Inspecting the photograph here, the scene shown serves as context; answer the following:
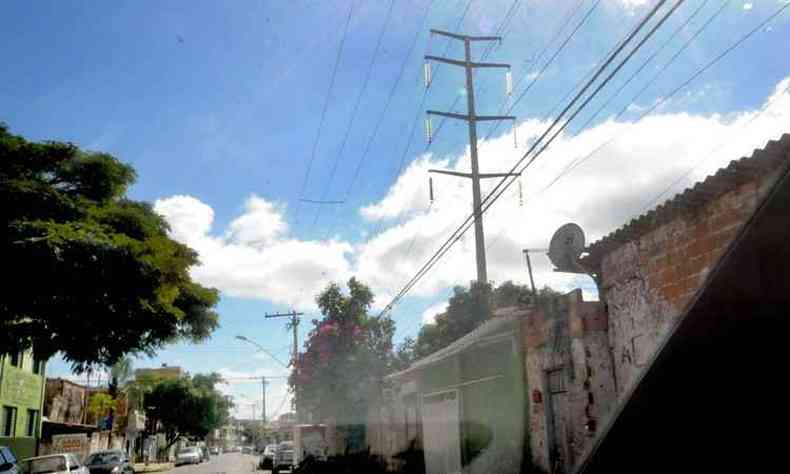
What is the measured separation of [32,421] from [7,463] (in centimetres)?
1780

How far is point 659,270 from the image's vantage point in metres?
8.44

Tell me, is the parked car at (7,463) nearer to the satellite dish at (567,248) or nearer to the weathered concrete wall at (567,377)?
the weathered concrete wall at (567,377)

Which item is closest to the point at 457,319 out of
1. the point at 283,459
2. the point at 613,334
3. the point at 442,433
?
the point at 283,459

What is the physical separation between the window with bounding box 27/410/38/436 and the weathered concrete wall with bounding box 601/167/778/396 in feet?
97.6

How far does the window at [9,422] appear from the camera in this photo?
90.8ft

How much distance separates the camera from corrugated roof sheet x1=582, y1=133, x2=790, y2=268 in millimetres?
6668

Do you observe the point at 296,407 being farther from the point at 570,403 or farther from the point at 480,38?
the point at 570,403

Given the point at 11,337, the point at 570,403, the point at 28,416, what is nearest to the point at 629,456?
the point at 570,403

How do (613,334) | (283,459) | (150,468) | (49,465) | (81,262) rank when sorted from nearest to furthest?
(613,334) < (81,262) < (49,465) < (283,459) < (150,468)

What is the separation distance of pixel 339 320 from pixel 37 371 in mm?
16325

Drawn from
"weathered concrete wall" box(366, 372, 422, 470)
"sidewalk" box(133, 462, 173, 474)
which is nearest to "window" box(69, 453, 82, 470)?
"weathered concrete wall" box(366, 372, 422, 470)

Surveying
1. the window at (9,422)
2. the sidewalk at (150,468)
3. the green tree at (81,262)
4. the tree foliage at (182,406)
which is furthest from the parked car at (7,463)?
the tree foliage at (182,406)

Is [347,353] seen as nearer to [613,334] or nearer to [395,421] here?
[395,421]

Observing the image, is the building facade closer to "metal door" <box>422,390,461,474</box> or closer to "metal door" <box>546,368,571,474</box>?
"metal door" <box>546,368,571,474</box>
